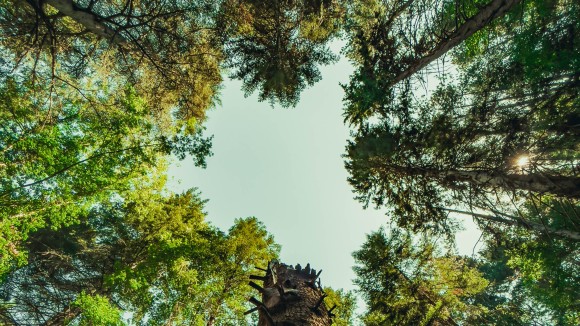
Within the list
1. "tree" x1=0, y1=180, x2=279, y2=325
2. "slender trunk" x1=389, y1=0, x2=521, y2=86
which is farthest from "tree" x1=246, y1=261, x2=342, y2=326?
"tree" x1=0, y1=180, x2=279, y2=325

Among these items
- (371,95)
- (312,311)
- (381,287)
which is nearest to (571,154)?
(381,287)

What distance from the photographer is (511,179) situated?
6562 mm

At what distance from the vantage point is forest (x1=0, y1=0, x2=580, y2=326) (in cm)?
667

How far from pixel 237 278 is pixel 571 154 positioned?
1471 cm

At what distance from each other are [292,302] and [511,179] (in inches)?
219

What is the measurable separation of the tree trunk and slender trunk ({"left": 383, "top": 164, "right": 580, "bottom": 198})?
13.5 ft

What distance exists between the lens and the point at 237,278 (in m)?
11.3

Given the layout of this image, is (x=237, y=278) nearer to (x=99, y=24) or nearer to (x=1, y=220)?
(x=1, y=220)

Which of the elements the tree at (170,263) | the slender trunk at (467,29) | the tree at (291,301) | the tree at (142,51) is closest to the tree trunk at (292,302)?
the tree at (291,301)

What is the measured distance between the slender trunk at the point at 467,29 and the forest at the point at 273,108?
0.04 m

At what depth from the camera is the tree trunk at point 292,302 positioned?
4.29 meters

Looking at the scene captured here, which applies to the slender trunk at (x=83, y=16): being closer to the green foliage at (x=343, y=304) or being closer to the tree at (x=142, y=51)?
the tree at (x=142, y=51)

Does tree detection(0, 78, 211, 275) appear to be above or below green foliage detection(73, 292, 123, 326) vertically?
above

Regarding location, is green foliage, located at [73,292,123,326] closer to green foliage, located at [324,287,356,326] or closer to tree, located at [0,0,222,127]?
tree, located at [0,0,222,127]
